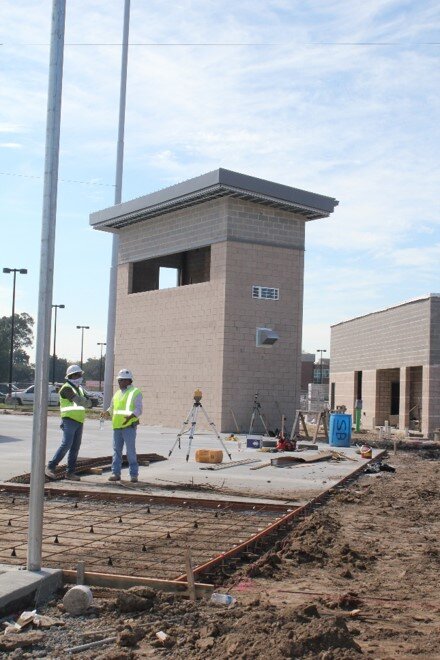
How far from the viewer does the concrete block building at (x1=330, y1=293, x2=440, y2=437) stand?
30.4 meters

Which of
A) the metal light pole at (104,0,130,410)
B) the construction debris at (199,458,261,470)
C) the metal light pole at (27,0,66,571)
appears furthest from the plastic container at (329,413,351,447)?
the metal light pole at (27,0,66,571)

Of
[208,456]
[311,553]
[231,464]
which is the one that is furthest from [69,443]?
[311,553]

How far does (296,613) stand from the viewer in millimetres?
5434

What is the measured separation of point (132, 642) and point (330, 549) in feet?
11.6

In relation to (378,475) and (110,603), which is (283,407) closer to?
(378,475)

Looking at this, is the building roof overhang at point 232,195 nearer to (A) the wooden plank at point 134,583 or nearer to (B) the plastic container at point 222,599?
(A) the wooden plank at point 134,583

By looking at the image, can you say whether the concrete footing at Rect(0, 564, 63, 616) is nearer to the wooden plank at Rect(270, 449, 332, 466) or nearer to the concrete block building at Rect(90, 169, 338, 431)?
the wooden plank at Rect(270, 449, 332, 466)

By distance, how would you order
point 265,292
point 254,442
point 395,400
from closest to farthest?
point 254,442 → point 265,292 → point 395,400

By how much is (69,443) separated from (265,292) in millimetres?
13556

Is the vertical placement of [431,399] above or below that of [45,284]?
below

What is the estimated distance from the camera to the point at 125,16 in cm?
3394

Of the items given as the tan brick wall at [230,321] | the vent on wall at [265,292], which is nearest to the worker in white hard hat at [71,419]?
the tan brick wall at [230,321]

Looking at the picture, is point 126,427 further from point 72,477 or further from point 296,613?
point 296,613

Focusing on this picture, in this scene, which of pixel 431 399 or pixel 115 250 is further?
pixel 115 250
